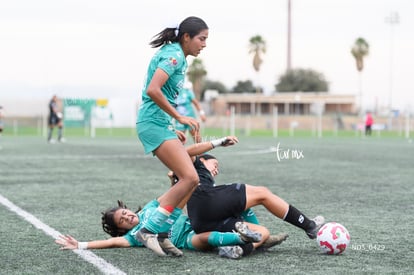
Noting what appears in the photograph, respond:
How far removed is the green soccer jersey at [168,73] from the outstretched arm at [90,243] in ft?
3.72

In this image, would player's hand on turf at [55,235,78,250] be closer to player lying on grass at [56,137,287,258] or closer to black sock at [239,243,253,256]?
player lying on grass at [56,137,287,258]

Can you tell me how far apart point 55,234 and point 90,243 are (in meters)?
1.13

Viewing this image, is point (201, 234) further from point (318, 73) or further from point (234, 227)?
point (318, 73)

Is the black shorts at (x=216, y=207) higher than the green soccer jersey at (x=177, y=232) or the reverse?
higher

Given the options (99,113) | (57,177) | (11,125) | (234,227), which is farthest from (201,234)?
(11,125)

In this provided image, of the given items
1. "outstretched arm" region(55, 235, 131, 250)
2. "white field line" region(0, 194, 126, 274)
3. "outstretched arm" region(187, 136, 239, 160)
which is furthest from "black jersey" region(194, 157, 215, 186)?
"white field line" region(0, 194, 126, 274)

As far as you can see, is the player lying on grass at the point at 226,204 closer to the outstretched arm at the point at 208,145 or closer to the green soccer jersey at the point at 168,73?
the outstretched arm at the point at 208,145

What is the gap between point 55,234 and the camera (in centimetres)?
753

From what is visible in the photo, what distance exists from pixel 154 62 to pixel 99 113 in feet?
136

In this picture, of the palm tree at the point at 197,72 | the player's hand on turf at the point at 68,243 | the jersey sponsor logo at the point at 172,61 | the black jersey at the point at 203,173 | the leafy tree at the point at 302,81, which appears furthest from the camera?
the leafy tree at the point at 302,81

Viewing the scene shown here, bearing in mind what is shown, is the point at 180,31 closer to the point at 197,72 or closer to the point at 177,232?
the point at 177,232

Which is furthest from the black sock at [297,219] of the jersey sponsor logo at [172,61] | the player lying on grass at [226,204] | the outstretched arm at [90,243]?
the jersey sponsor logo at [172,61]

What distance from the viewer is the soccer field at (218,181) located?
5875mm

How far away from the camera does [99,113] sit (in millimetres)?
47156
